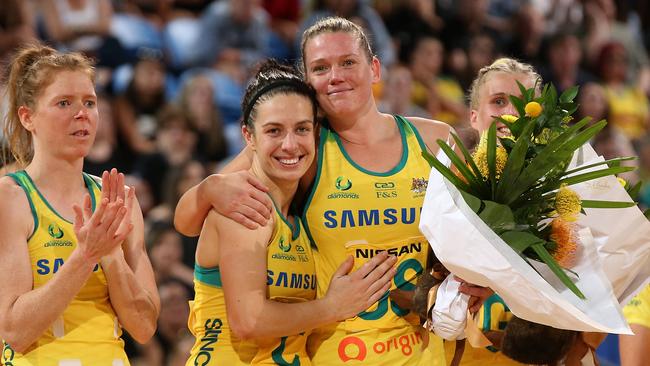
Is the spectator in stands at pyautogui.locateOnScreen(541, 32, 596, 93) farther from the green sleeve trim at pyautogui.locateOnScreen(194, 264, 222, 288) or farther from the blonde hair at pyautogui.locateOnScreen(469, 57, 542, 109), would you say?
the green sleeve trim at pyautogui.locateOnScreen(194, 264, 222, 288)

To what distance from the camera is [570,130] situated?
301cm

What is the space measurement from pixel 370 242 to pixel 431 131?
575mm

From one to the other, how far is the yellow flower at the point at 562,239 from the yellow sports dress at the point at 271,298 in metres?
0.91

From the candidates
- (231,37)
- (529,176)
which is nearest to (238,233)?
(529,176)

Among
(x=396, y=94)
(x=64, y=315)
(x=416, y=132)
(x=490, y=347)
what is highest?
(x=396, y=94)

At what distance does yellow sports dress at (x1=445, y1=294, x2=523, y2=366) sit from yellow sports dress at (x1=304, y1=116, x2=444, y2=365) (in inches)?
12.5

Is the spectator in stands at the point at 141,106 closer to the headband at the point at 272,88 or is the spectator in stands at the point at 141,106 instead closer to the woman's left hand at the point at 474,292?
the headband at the point at 272,88

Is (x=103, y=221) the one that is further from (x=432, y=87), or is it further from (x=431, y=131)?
(x=432, y=87)

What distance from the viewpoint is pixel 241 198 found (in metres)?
3.26

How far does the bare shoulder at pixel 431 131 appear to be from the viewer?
3732mm

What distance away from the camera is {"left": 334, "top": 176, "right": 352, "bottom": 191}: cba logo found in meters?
3.52

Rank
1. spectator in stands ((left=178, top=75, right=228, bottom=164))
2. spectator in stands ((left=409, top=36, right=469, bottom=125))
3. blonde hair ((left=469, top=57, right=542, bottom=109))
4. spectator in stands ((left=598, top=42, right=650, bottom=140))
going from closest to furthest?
blonde hair ((left=469, top=57, right=542, bottom=109)), spectator in stands ((left=178, top=75, right=228, bottom=164)), spectator in stands ((left=409, top=36, right=469, bottom=125)), spectator in stands ((left=598, top=42, right=650, bottom=140))

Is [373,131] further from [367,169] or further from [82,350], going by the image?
[82,350]

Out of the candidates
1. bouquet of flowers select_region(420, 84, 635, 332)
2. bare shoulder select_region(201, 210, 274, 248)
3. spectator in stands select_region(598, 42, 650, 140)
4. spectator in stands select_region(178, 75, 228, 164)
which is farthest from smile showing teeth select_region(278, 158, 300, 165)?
spectator in stands select_region(598, 42, 650, 140)
